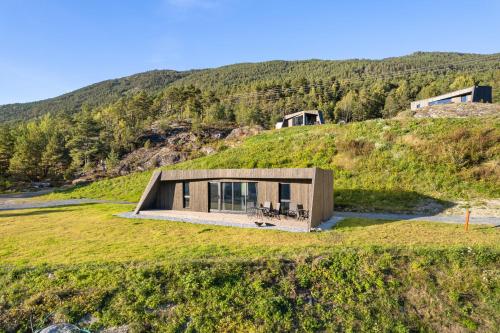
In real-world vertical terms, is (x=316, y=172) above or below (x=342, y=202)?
above

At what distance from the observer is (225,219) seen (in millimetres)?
15633

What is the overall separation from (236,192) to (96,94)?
170029mm

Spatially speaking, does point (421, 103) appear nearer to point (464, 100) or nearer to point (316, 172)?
point (464, 100)

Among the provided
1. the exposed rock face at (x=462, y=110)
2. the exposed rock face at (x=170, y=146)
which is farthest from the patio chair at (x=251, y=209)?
the exposed rock face at (x=462, y=110)

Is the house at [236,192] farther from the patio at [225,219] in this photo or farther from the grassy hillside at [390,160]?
the grassy hillside at [390,160]

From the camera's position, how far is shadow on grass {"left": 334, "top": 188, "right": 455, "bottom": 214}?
703 inches

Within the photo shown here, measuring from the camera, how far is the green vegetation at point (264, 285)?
659 centimetres

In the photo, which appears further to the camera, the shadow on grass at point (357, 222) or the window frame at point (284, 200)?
the window frame at point (284, 200)

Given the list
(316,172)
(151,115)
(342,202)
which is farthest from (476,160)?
(151,115)

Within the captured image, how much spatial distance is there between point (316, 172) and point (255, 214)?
435 cm

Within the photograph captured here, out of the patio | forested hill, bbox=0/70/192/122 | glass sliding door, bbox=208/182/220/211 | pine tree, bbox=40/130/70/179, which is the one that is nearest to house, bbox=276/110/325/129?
glass sliding door, bbox=208/182/220/211

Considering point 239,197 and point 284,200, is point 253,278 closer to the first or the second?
point 284,200

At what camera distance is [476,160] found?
2128 cm

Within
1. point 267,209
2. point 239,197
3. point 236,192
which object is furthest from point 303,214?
point 236,192
